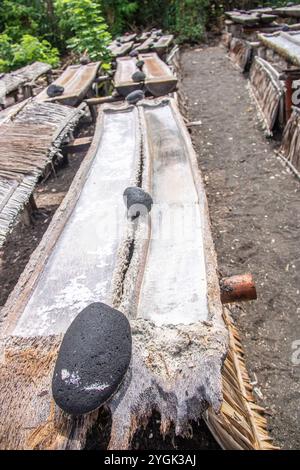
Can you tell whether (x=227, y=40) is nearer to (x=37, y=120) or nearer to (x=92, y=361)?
(x=37, y=120)

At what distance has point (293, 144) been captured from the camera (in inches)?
212

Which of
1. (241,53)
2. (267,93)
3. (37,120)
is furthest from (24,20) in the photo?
(37,120)

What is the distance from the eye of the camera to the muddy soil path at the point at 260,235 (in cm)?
288

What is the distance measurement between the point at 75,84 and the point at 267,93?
342 centimetres

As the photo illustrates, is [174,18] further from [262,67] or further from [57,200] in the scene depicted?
[57,200]

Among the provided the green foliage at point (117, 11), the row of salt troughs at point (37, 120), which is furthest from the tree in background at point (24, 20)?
the row of salt troughs at point (37, 120)

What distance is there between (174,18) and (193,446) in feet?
60.3

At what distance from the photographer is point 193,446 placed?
1.71 m

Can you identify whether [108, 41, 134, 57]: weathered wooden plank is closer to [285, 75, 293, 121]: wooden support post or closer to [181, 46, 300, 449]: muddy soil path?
[181, 46, 300, 449]: muddy soil path

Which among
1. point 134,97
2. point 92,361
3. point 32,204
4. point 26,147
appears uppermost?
point 92,361

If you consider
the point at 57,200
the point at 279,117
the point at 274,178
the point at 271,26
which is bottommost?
the point at 57,200

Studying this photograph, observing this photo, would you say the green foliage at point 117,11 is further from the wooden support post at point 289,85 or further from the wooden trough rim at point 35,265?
the wooden trough rim at point 35,265

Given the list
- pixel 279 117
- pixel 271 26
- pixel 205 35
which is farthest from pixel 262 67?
pixel 205 35

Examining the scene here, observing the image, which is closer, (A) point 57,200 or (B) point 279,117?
(A) point 57,200
